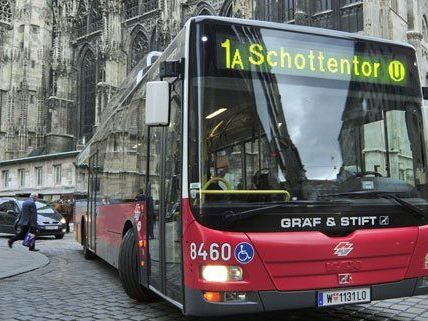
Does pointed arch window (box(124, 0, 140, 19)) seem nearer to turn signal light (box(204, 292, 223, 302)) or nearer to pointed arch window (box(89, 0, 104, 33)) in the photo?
pointed arch window (box(89, 0, 104, 33))

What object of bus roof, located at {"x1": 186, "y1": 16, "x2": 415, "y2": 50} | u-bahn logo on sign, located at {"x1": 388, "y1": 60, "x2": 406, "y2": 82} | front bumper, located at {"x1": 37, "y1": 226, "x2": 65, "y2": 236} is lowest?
front bumper, located at {"x1": 37, "y1": 226, "x2": 65, "y2": 236}

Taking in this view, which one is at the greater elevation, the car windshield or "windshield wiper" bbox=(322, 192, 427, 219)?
"windshield wiper" bbox=(322, 192, 427, 219)

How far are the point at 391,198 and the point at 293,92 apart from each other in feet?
3.96

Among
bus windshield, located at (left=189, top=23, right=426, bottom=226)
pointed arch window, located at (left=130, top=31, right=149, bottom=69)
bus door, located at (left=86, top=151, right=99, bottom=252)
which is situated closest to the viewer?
bus windshield, located at (left=189, top=23, right=426, bottom=226)

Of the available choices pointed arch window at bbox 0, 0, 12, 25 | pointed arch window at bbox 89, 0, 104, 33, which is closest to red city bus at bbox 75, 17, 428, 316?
pointed arch window at bbox 89, 0, 104, 33

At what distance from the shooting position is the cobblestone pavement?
5.64 meters

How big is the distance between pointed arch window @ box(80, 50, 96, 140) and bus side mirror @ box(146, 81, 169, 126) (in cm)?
3980

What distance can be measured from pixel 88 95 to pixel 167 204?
1606 inches

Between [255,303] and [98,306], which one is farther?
[98,306]

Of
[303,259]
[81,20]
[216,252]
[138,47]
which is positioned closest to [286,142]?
[303,259]

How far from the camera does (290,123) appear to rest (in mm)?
4414

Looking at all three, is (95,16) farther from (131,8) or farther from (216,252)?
(216,252)

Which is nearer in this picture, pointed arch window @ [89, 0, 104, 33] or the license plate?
the license plate

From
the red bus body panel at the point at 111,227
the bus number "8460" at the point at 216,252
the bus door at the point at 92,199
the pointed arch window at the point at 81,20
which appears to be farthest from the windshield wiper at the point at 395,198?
the pointed arch window at the point at 81,20
